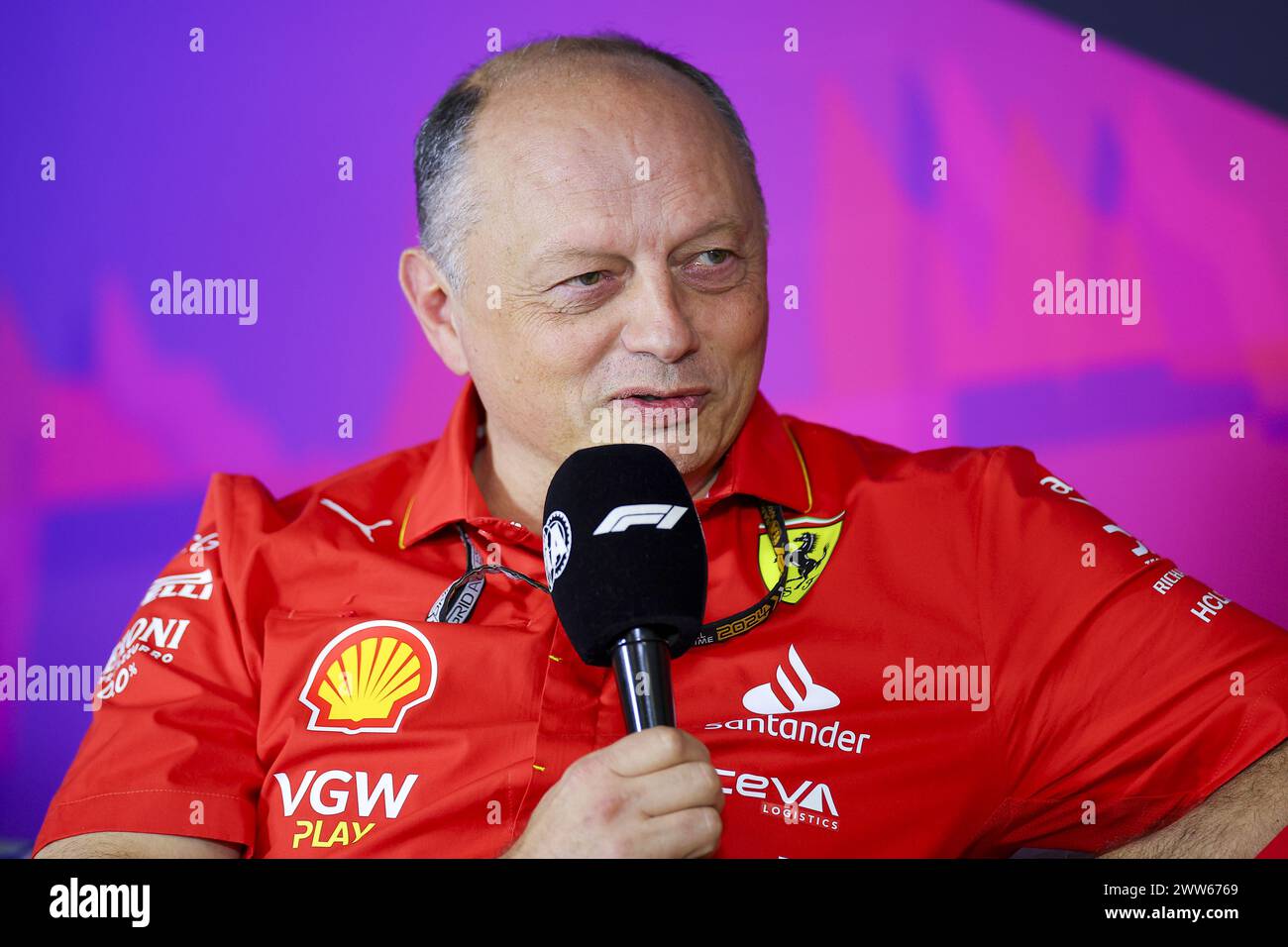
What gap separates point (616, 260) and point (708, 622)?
1.43 ft

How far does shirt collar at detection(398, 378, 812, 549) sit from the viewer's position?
1.82 metres

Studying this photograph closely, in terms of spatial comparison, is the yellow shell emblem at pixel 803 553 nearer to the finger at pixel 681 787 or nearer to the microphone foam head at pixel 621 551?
the microphone foam head at pixel 621 551

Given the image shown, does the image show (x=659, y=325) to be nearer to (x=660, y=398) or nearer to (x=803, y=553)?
Answer: (x=660, y=398)

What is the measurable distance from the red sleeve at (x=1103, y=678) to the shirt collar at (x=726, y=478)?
0.24 m

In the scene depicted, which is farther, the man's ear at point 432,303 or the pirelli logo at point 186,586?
the man's ear at point 432,303

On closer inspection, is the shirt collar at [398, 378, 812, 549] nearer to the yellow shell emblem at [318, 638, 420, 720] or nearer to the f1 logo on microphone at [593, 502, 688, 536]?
the yellow shell emblem at [318, 638, 420, 720]

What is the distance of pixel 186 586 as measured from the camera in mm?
1897

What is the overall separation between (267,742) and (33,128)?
1.28m

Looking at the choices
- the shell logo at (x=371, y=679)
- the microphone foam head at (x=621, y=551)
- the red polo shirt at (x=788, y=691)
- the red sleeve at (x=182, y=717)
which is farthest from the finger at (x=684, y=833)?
the red sleeve at (x=182, y=717)

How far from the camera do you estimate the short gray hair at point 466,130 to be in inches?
74.3

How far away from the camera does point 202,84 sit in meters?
2.51

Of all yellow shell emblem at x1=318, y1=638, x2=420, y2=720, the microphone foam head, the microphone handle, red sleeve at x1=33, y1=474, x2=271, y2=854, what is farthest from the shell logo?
the microphone handle
